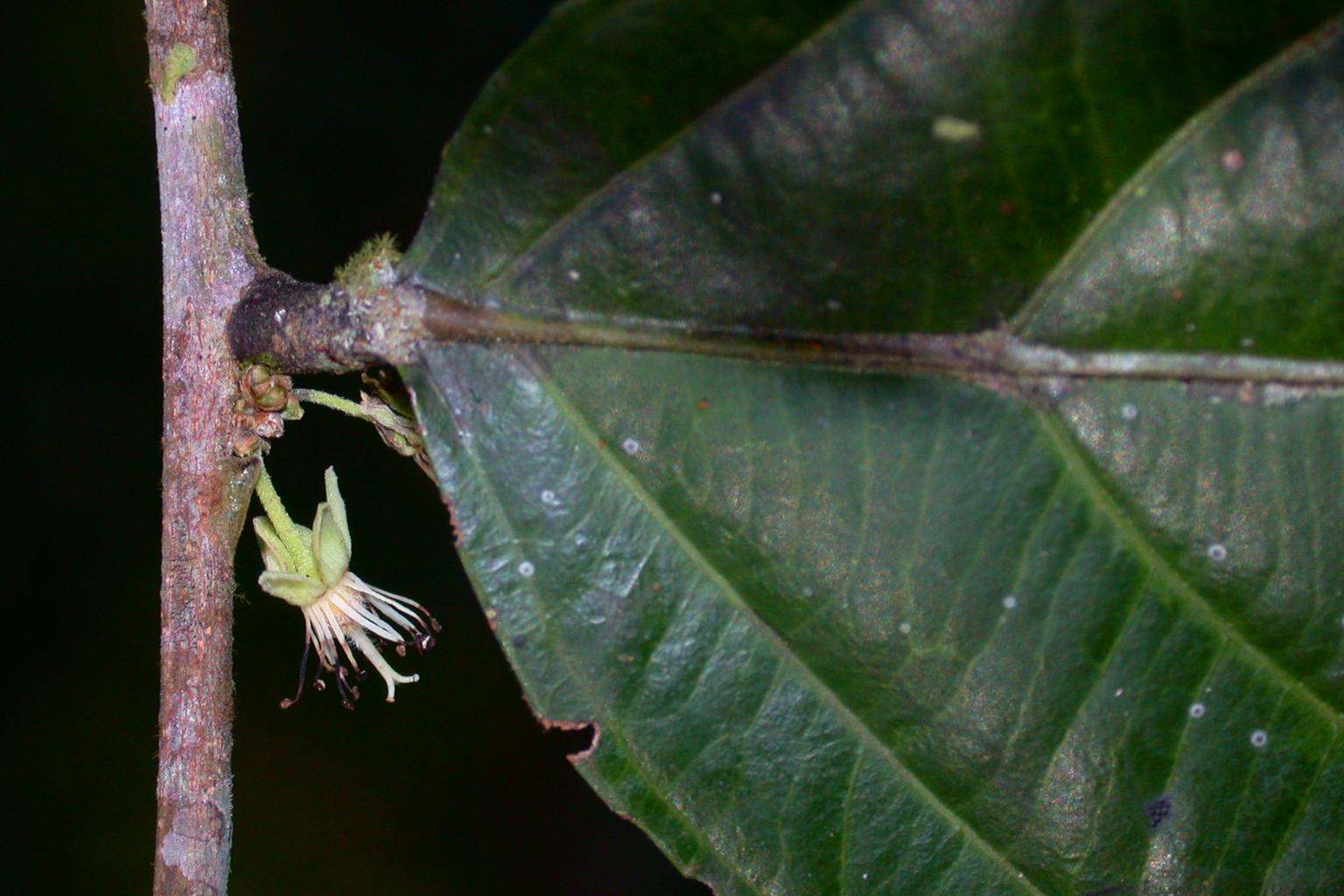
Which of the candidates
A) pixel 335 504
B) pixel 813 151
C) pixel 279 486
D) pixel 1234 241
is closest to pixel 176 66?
pixel 335 504

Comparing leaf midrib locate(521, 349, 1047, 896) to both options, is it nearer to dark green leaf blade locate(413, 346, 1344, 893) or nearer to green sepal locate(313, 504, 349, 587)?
dark green leaf blade locate(413, 346, 1344, 893)

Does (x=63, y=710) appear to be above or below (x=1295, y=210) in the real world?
above

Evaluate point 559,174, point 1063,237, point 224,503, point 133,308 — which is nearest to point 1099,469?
point 1063,237

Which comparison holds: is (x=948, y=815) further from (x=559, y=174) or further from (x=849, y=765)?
(x=559, y=174)

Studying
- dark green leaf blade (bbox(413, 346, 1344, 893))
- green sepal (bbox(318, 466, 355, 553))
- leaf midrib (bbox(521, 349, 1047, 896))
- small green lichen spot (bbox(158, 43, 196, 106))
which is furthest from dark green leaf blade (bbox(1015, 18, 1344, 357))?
small green lichen spot (bbox(158, 43, 196, 106))

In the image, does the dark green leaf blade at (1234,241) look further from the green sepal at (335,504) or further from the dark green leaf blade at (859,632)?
the green sepal at (335,504)

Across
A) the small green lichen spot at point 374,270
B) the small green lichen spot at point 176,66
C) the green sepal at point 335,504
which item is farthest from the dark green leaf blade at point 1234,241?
the small green lichen spot at point 176,66
